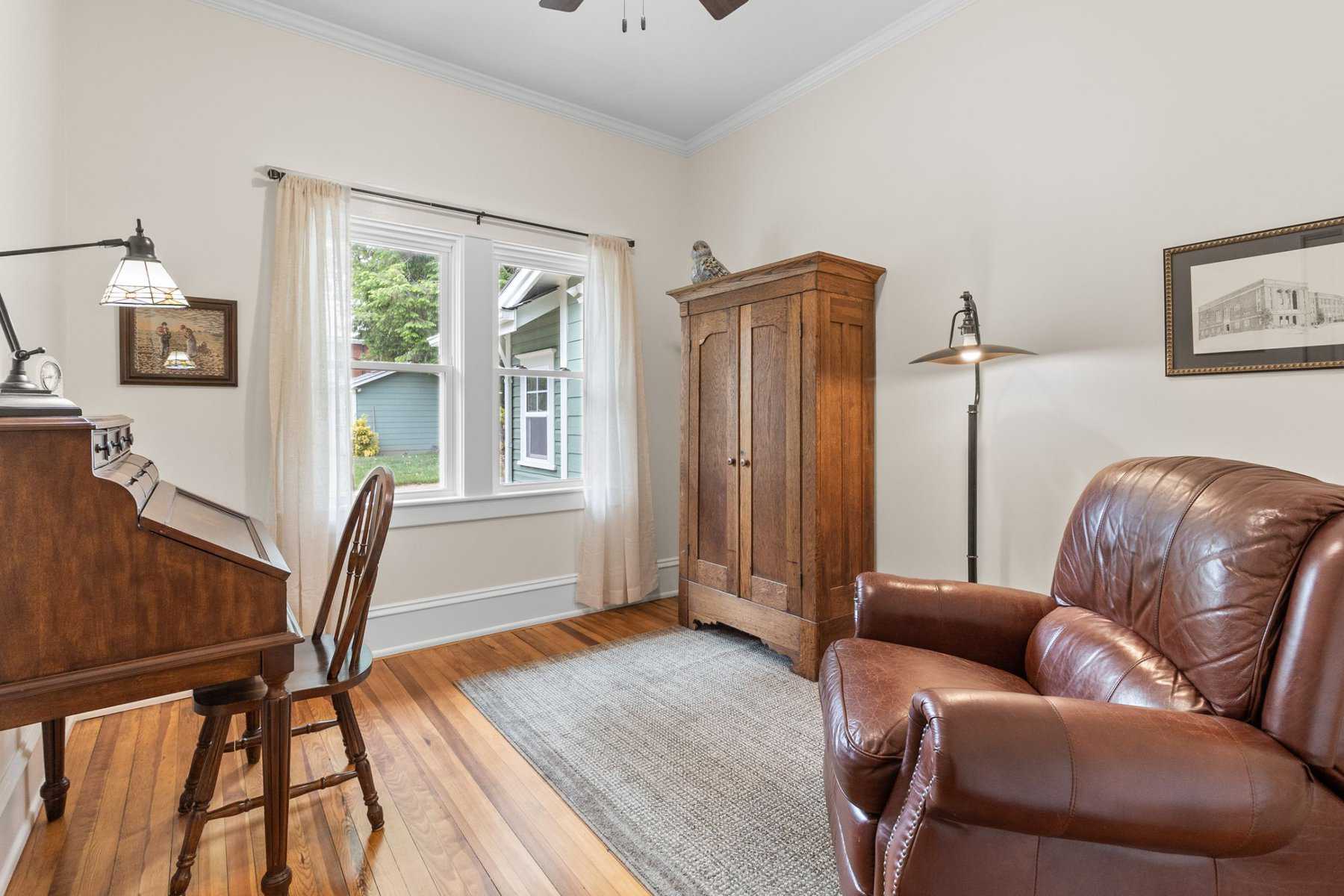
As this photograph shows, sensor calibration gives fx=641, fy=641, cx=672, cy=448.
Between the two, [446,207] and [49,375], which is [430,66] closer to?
[446,207]

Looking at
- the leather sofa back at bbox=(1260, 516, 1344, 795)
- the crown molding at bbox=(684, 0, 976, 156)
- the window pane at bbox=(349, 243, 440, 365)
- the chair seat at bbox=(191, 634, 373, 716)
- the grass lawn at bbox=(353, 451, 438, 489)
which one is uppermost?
the crown molding at bbox=(684, 0, 976, 156)

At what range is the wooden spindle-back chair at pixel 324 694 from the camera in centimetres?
157

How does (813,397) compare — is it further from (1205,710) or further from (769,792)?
(1205,710)

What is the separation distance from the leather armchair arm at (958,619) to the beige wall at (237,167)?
235 centimetres

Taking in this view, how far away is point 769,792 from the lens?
1.99 meters

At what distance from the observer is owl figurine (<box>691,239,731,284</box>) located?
3.54 meters

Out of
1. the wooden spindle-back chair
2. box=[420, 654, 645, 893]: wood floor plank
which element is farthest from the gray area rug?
the wooden spindle-back chair

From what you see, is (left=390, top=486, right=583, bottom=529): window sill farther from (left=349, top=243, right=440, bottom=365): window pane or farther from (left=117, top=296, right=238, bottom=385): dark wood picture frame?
(left=117, top=296, right=238, bottom=385): dark wood picture frame

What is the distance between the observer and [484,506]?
355 cm

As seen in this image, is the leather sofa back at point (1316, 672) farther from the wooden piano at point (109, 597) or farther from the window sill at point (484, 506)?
the window sill at point (484, 506)

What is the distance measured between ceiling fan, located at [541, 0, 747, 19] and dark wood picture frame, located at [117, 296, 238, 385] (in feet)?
6.17

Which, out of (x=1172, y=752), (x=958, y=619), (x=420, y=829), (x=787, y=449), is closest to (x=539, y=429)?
(x=787, y=449)

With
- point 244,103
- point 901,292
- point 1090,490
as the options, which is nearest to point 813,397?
point 901,292

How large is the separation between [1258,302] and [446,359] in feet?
11.2
